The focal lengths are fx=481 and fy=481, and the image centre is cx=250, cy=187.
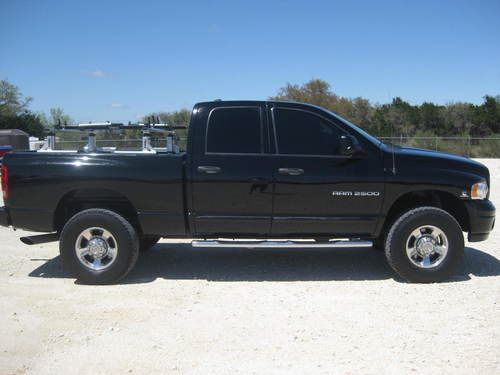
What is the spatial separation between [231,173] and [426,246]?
2.34 meters

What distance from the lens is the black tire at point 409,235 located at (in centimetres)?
535

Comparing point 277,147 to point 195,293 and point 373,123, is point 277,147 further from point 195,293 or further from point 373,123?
point 373,123

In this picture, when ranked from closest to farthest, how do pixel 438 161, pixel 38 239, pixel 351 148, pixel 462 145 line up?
pixel 351 148 → pixel 438 161 → pixel 38 239 → pixel 462 145

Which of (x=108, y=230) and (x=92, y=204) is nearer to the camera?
(x=108, y=230)

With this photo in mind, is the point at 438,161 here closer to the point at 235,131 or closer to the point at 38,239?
the point at 235,131

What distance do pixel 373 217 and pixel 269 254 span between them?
188cm

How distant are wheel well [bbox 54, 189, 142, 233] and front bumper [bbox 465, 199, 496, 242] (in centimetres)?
385

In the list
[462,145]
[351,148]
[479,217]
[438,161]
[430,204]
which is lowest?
[479,217]

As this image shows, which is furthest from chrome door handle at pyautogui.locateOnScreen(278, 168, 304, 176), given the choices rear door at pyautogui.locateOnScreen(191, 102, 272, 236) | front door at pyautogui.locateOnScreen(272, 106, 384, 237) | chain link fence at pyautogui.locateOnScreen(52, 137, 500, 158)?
chain link fence at pyautogui.locateOnScreen(52, 137, 500, 158)

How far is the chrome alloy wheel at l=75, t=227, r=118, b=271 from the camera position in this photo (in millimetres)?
5414

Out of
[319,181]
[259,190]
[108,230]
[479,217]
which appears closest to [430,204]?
[479,217]

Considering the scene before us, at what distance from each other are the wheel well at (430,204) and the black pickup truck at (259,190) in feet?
0.32

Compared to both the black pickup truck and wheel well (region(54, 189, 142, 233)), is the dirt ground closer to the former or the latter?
the black pickup truck

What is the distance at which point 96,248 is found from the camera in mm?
5418
